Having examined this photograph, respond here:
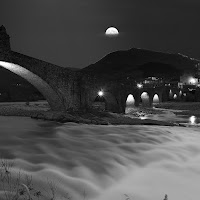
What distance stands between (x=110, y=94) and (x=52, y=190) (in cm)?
2962

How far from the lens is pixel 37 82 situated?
71.4ft

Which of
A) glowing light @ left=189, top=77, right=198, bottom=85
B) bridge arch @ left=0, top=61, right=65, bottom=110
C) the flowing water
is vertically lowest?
the flowing water

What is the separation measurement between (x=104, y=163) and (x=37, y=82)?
17.1 meters

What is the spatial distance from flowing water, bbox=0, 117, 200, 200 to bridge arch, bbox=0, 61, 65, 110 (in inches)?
471

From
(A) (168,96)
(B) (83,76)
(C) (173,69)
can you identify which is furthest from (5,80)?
(C) (173,69)

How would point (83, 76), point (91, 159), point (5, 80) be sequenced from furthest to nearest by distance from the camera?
point (5, 80) < point (83, 76) < point (91, 159)

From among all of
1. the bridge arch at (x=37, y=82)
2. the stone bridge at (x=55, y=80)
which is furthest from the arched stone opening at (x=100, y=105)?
the bridge arch at (x=37, y=82)

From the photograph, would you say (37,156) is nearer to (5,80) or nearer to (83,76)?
(83,76)

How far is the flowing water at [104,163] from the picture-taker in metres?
4.58

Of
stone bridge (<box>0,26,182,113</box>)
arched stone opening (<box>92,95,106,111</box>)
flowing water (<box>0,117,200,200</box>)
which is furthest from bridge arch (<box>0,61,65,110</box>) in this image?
arched stone opening (<box>92,95,106,111</box>)

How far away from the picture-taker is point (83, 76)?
2550 centimetres

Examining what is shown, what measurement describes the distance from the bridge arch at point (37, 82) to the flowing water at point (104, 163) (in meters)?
12.0

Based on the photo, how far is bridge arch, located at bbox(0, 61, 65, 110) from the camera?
63.1 feet

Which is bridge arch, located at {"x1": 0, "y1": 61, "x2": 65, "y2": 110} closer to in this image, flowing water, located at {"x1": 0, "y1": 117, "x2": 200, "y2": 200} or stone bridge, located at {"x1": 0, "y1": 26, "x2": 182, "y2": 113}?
stone bridge, located at {"x1": 0, "y1": 26, "x2": 182, "y2": 113}
